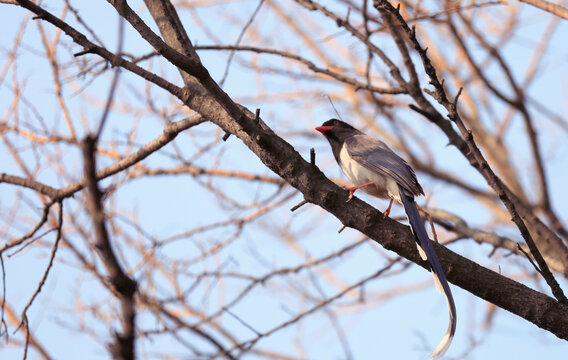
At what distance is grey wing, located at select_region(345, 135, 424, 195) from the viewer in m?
4.39

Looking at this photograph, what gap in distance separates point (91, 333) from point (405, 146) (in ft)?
15.9

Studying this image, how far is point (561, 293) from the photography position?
10.4 feet

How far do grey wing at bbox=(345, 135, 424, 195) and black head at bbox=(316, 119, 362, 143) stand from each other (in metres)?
0.27

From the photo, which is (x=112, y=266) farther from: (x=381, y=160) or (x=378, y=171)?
(x=381, y=160)

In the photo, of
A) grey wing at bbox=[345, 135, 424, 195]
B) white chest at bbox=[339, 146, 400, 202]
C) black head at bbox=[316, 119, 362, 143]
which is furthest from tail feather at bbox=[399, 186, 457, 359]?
black head at bbox=[316, 119, 362, 143]

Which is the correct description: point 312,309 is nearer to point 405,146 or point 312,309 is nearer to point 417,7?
point 417,7

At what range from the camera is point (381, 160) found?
4625mm

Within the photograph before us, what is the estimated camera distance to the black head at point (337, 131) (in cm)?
551

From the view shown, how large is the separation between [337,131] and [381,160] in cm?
103

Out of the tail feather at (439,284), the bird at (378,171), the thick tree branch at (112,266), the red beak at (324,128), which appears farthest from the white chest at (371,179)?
the thick tree branch at (112,266)

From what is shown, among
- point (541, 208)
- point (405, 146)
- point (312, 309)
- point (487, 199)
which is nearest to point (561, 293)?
point (312, 309)

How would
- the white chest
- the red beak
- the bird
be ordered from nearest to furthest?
the bird < the white chest < the red beak

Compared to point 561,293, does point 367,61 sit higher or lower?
higher

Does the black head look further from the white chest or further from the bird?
the white chest
